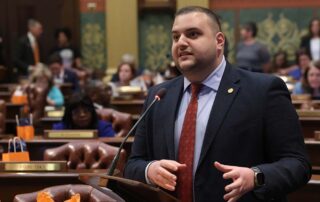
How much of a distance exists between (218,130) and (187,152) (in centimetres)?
12

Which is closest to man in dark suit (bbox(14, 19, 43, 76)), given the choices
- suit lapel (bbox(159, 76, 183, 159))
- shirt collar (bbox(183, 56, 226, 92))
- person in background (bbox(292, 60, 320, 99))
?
person in background (bbox(292, 60, 320, 99))

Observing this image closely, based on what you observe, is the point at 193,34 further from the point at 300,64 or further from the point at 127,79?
the point at 300,64

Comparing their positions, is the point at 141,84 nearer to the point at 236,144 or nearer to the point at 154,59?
the point at 154,59

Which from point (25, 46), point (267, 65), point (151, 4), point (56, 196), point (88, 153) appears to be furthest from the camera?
point (151, 4)

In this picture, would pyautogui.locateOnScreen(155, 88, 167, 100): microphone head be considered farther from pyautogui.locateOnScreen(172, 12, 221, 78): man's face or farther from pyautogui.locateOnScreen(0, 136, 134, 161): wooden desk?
pyautogui.locateOnScreen(0, 136, 134, 161): wooden desk

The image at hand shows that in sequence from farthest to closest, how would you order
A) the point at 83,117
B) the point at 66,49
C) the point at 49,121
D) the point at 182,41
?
the point at 66,49
the point at 49,121
the point at 83,117
the point at 182,41

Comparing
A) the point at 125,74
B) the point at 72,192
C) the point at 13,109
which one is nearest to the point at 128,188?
the point at 72,192

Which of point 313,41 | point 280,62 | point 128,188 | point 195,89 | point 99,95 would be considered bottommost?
point 280,62

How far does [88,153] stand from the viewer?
411cm

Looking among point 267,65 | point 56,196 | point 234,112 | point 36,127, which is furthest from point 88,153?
point 267,65

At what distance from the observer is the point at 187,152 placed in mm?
2074

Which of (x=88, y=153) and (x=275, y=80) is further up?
(x=275, y=80)

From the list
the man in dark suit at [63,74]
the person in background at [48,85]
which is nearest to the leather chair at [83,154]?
the person in background at [48,85]

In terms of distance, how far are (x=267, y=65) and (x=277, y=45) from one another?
2.38 m
